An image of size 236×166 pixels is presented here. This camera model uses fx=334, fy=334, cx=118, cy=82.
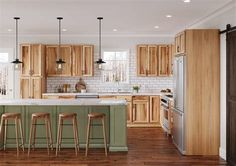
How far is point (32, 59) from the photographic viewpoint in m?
9.63

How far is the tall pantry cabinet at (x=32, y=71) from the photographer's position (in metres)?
9.57

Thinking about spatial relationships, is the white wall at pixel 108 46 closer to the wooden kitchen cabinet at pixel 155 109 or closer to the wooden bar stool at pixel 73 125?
the wooden kitchen cabinet at pixel 155 109

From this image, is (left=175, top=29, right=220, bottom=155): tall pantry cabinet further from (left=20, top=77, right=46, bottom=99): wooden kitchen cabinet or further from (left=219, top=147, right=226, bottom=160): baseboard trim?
(left=20, top=77, right=46, bottom=99): wooden kitchen cabinet

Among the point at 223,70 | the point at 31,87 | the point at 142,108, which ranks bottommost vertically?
the point at 142,108

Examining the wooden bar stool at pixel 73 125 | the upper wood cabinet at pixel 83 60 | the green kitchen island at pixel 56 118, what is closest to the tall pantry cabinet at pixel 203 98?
the green kitchen island at pixel 56 118

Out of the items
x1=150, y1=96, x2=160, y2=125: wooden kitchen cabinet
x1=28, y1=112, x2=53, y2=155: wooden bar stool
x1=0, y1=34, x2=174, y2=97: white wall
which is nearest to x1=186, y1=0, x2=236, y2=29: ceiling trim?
x1=0, y1=34, x2=174, y2=97: white wall

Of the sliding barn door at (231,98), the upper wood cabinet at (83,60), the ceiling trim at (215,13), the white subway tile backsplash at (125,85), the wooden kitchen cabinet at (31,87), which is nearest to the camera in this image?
the sliding barn door at (231,98)

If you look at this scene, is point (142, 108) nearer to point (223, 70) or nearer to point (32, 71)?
point (32, 71)

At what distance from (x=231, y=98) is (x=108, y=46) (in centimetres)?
529

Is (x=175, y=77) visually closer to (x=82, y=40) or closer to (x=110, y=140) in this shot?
(x=110, y=140)

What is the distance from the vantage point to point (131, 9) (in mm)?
6406

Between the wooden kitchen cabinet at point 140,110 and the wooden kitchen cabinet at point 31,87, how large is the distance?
2.76 meters

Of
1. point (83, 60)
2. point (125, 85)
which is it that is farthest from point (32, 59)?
point (125, 85)

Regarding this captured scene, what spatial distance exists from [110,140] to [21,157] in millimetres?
1733
